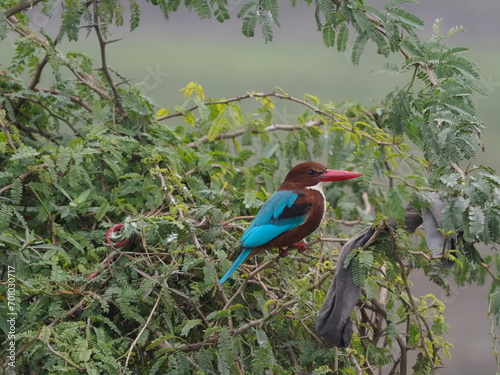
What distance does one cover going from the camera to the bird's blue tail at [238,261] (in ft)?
8.78

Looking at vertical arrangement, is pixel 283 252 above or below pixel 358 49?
below

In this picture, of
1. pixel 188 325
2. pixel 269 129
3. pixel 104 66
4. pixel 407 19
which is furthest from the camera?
pixel 269 129

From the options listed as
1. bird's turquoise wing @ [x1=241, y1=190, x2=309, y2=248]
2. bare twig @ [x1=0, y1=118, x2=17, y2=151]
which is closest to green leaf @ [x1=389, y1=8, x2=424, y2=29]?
bird's turquoise wing @ [x1=241, y1=190, x2=309, y2=248]

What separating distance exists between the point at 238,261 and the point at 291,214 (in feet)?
0.85

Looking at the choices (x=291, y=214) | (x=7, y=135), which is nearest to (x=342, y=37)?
(x=291, y=214)

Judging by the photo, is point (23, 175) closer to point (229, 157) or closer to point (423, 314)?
point (229, 157)

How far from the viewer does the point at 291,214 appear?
280 centimetres

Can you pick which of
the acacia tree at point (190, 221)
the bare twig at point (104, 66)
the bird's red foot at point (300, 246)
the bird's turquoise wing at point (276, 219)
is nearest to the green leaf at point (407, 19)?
the acacia tree at point (190, 221)

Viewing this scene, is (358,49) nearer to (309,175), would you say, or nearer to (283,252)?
(309,175)

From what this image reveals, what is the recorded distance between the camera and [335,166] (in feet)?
13.2

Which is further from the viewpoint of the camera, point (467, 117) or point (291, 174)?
point (291, 174)

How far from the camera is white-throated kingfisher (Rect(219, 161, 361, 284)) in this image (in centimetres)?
272

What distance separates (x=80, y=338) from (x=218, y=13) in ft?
4.33

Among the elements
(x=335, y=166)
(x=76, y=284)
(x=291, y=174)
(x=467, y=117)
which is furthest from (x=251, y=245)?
(x=335, y=166)
